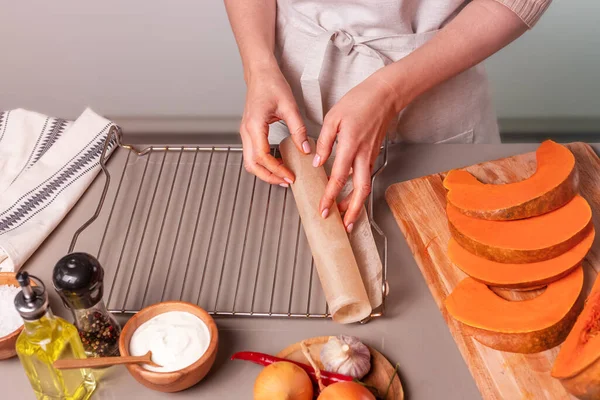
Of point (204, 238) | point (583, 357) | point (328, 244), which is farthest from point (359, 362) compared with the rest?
point (204, 238)

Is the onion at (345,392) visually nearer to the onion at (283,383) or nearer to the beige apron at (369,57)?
the onion at (283,383)

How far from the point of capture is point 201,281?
1421mm

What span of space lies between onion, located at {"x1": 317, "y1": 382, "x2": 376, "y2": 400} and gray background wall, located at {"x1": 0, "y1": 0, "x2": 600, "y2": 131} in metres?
1.84

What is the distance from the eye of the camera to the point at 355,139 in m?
1.45

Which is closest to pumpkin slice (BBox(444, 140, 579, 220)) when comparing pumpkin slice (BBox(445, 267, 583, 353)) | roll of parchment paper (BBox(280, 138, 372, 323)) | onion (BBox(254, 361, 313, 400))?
pumpkin slice (BBox(445, 267, 583, 353))

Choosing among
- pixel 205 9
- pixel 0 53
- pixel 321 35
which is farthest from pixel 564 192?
pixel 0 53

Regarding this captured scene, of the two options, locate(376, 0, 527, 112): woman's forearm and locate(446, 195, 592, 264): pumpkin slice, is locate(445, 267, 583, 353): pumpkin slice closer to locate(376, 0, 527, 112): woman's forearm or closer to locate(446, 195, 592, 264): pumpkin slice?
locate(446, 195, 592, 264): pumpkin slice

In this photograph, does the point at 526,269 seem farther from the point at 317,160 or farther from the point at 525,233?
the point at 317,160

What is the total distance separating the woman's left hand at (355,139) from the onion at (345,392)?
1.29ft

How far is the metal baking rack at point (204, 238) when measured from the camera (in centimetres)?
140

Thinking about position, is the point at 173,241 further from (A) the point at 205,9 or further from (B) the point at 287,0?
(A) the point at 205,9

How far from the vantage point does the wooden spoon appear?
3.75 ft

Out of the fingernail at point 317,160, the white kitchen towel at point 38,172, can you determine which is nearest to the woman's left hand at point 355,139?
the fingernail at point 317,160

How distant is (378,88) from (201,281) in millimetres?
544
